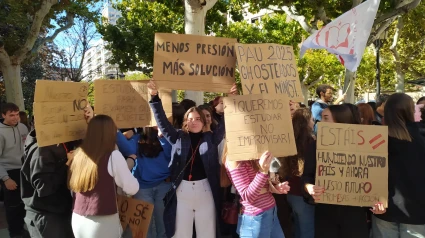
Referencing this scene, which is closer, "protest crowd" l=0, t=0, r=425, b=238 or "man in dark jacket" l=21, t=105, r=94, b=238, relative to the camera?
"protest crowd" l=0, t=0, r=425, b=238

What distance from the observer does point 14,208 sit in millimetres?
5082

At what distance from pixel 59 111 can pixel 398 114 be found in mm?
2812

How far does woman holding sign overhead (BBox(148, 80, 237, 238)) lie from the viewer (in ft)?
11.3

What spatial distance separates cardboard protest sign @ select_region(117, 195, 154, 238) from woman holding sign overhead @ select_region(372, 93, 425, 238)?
2024 millimetres

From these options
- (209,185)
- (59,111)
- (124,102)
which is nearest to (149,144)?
(124,102)

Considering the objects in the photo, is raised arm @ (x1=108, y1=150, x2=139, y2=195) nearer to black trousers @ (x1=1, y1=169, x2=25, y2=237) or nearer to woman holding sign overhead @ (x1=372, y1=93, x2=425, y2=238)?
woman holding sign overhead @ (x1=372, y1=93, x2=425, y2=238)

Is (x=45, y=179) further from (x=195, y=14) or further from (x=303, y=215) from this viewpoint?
(x=195, y=14)

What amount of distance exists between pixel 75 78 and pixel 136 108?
62.1 ft

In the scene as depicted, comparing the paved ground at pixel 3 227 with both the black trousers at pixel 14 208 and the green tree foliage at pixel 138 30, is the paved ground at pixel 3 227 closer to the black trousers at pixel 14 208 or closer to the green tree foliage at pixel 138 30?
the black trousers at pixel 14 208

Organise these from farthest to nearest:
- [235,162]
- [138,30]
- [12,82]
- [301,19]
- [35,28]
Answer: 1. [138,30]
2. [301,19]
3. [12,82]
4. [35,28]
5. [235,162]

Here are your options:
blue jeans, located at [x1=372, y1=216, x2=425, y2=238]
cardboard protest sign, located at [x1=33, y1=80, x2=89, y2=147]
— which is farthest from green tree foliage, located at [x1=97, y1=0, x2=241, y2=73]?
blue jeans, located at [x1=372, y1=216, x2=425, y2=238]

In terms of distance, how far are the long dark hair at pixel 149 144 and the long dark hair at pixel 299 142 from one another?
1.40m

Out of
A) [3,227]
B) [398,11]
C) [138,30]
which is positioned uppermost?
[138,30]

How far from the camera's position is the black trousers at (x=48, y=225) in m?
3.20
